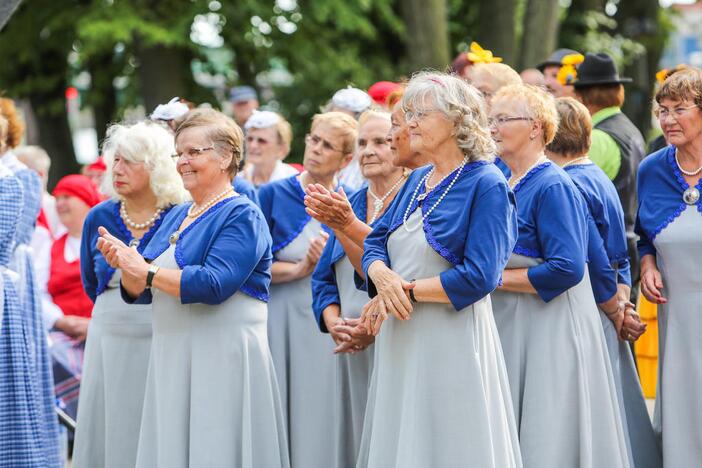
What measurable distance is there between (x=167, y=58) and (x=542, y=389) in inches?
474

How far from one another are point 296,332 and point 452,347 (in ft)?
7.35

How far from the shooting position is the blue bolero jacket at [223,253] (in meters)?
4.92

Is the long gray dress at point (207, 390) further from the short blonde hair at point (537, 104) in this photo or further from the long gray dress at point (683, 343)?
the long gray dress at point (683, 343)

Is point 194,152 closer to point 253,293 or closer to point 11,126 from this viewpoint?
point 253,293

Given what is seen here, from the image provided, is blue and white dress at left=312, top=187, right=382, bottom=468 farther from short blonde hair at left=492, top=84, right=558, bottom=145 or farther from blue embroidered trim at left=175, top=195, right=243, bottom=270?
short blonde hair at left=492, top=84, right=558, bottom=145

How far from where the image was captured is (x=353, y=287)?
18.9 feet

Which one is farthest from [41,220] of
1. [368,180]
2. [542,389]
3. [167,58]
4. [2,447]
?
[167,58]

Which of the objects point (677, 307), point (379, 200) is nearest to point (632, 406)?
point (677, 307)

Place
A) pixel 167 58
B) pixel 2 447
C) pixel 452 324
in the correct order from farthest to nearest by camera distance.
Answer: pixel 167 58
pixel 2 447
pixel 452 324

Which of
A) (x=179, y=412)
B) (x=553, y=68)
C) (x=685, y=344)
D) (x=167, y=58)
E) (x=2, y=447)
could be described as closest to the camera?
(x=179, y=412)

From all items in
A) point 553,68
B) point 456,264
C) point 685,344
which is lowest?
point 685,344

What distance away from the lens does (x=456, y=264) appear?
452 centimetres

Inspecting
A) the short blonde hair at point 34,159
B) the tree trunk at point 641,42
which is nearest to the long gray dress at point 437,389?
the short blonde hair at point 34,159

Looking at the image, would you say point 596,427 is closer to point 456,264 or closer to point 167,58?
point 456,264
